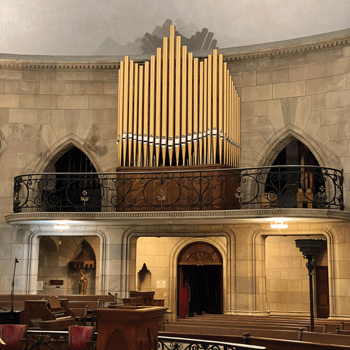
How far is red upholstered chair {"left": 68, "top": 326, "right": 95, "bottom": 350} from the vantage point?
20.4 feet

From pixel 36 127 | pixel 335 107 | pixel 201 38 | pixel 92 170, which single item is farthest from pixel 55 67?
pixel 335 107

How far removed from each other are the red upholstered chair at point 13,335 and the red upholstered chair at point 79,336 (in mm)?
547

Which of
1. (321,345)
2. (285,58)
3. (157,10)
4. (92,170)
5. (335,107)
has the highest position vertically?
(157,10)

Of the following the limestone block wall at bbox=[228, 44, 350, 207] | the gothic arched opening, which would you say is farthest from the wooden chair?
the limestone block wall at bbox=[228, 44, 350, 207]

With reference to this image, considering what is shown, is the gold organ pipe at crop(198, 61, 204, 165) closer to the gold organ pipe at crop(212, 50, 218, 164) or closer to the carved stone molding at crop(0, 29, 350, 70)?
the gold organ pipe at crop(212, 50, 218, 164)

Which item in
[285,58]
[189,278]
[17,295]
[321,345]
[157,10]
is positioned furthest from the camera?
[189,278]

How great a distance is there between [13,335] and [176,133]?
6.76 meters

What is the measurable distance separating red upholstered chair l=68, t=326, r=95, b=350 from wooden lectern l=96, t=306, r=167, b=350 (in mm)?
1159

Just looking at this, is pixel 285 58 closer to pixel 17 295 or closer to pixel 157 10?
pixel 157 10

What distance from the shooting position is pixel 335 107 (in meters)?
12.3

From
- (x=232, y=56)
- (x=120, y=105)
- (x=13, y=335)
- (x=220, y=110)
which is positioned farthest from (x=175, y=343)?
(x=232, y=56)

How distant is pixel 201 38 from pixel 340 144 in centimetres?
433

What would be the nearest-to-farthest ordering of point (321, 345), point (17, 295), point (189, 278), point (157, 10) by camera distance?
point (321, 345) → point (17, 295) → point (157, 10) → point (189, 278)

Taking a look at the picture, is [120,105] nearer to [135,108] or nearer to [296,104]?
[135,108]
